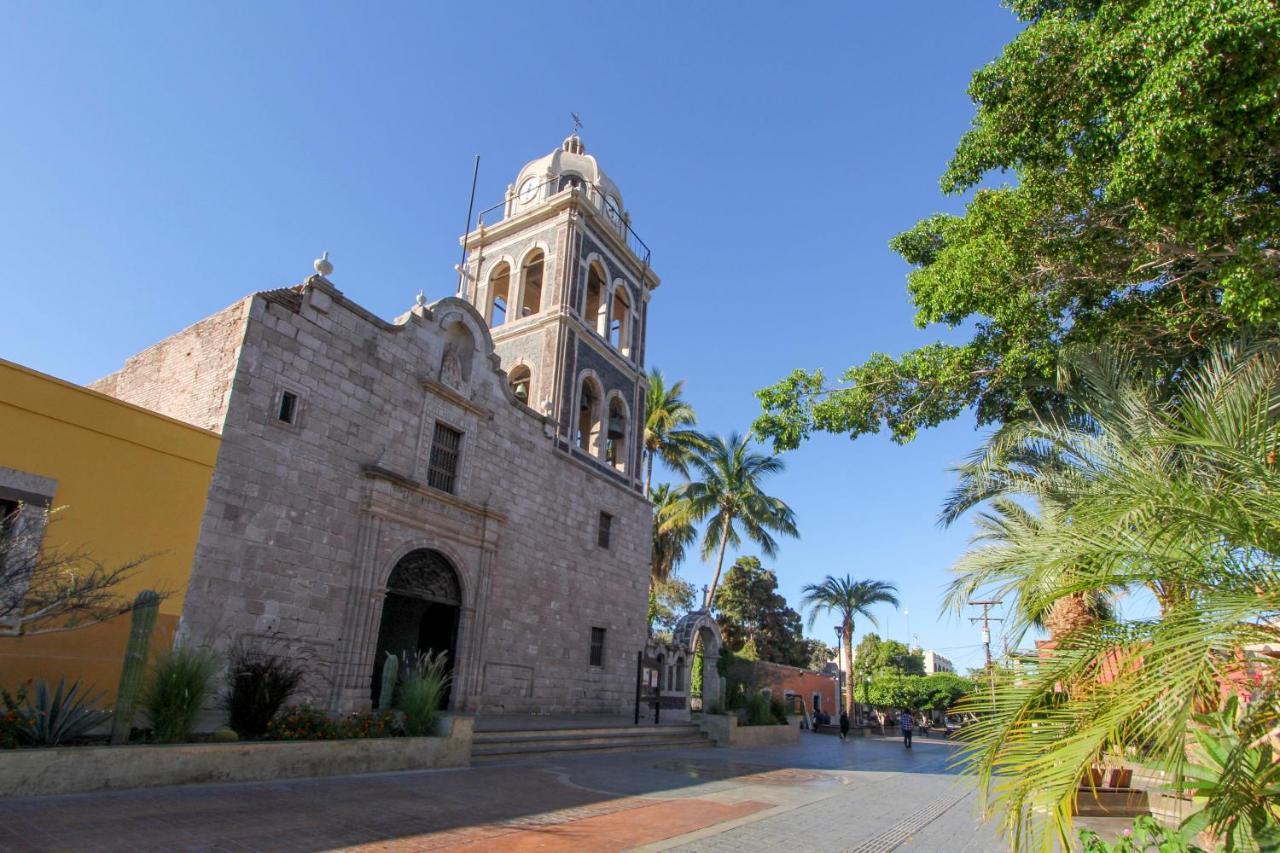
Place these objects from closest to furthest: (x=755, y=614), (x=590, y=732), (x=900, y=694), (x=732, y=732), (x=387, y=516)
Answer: (x=387, y=516), (x=590, y=732), (x=732, y=732), (x=755, y=614), (x=900, y=694)

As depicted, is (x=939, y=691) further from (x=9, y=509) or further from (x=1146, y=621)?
(x=9, y=509)

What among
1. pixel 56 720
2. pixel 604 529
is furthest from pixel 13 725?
pixel 604 529

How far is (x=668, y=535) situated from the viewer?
33.7m

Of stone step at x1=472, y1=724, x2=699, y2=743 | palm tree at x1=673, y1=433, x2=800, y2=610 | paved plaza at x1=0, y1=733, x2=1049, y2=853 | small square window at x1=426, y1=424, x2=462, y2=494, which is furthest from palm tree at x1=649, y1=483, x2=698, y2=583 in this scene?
paved plaza at x1=0, y1=733, x2=1049, y2=853

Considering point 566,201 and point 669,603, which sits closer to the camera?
point 566,201

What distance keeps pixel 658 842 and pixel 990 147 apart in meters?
9.07

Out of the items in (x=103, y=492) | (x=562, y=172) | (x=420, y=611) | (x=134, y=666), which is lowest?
(x=134, y=666)

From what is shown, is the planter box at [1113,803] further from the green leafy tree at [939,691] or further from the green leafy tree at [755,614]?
the green leafy tree at [939,691]

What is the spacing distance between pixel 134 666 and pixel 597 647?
13.5 meters

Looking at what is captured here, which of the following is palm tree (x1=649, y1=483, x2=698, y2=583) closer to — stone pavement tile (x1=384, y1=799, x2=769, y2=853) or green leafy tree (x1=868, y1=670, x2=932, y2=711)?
green leafy tree (x1=868, y1=670, x2=932, y2=711)

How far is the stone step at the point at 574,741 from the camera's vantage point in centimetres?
1175

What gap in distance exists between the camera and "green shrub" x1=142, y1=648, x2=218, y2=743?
7.70 metres

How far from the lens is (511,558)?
1709 centimetres

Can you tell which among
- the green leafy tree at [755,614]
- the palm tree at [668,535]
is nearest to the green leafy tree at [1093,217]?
the palm tree at [668,535]
